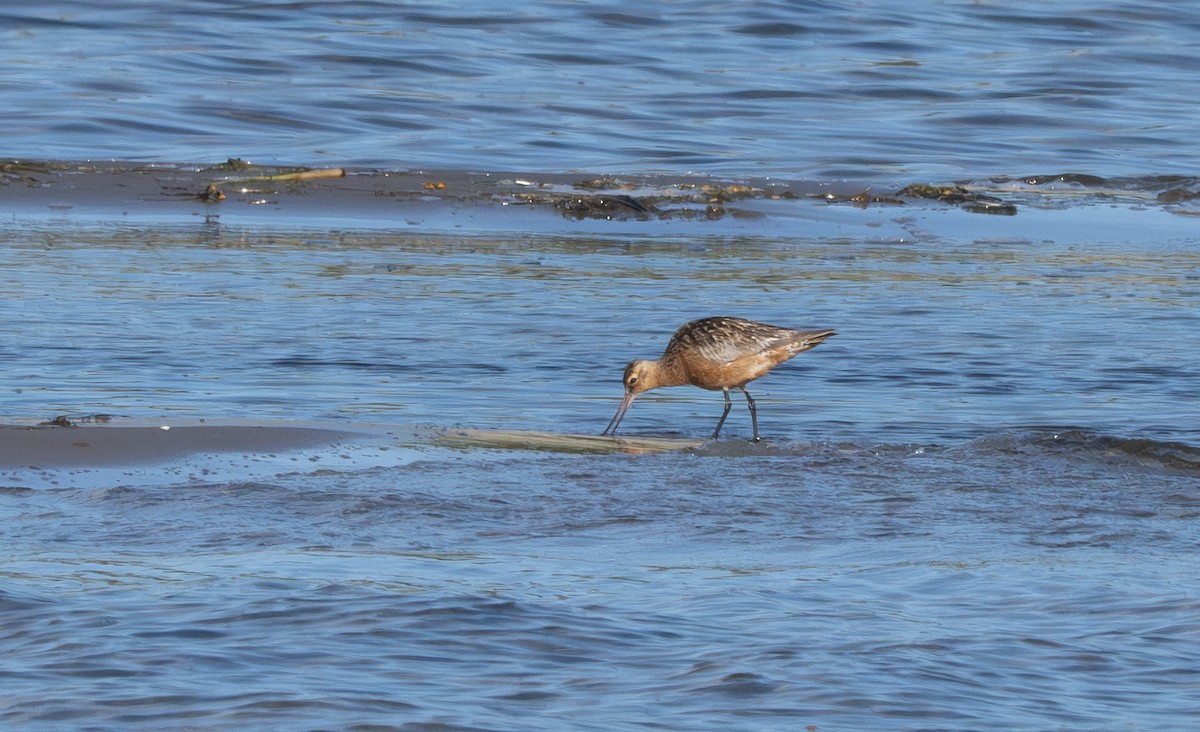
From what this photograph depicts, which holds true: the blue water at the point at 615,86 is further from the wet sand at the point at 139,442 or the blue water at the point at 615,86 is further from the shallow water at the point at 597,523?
the wet sand at the point at 139,442

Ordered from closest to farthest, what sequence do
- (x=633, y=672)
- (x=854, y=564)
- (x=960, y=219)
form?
(x=633, y=672) < (x=854, y=564) < (x=960, y=219)

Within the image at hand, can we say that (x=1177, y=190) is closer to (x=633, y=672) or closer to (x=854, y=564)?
(x=854, y=564)

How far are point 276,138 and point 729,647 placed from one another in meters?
13.3

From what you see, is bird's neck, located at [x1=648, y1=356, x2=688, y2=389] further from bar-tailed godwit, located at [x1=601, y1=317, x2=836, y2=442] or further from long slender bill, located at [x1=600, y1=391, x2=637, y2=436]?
long slender bill, located at [x1=600, y1=391, x2=637, y2=436]

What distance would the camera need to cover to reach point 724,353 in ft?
26.1

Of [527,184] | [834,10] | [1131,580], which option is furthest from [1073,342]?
[834,10]

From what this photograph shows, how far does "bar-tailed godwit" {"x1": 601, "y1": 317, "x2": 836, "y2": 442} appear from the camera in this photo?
26.2 feet

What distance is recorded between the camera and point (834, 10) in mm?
24234

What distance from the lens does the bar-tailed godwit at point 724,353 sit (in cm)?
799

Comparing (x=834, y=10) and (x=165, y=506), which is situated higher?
(x=834, y=10)

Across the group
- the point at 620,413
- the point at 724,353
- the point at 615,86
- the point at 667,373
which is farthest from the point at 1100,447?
the point at 615,86

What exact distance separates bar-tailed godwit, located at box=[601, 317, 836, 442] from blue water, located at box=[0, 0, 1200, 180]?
7.99 meters

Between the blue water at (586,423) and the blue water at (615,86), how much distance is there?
0.12 m

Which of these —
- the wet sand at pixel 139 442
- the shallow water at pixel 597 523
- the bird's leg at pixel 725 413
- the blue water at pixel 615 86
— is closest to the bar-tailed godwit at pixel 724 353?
the bird's leg at pixel 725 413
